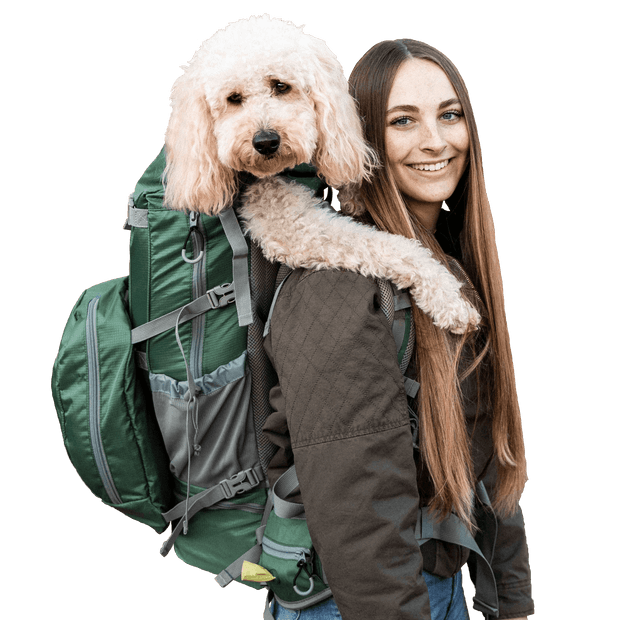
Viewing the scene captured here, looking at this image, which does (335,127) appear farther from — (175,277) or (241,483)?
(241,483)

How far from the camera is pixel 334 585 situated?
1.70m

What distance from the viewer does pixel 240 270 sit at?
1.99 m

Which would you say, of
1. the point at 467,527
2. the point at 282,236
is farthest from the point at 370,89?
the point at 467,527

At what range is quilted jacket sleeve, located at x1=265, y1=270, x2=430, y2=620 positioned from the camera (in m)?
1.66

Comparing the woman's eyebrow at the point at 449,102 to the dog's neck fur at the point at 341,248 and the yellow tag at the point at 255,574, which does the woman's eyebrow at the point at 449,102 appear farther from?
the yellow tag at the point at 255,574

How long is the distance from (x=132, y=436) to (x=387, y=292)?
965 millimetres

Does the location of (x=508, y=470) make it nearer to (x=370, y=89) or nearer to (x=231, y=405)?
(x=231, y=405)

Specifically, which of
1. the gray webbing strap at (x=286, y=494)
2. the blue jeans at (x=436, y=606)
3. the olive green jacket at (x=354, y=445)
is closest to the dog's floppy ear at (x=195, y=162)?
the olive green jacket at (x=354, y=445)

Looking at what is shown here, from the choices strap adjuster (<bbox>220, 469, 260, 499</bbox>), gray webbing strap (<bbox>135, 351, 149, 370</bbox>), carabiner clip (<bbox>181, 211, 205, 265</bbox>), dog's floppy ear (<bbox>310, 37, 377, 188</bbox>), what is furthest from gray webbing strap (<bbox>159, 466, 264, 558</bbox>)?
dog's floppy ear (<bbox>310, 37, 377, 188</bbox>)

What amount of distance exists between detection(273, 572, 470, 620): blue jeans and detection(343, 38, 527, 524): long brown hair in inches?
9.8

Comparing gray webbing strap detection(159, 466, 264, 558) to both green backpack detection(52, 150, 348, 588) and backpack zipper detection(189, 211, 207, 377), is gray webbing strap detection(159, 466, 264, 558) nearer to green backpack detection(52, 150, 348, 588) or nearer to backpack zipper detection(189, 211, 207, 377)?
green backpack detection(52, 150, 348, 588)

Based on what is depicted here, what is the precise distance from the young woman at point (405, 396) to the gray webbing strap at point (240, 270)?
0.37 feet

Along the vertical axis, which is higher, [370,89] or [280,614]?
[370,89]

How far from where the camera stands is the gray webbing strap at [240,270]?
1986mm
